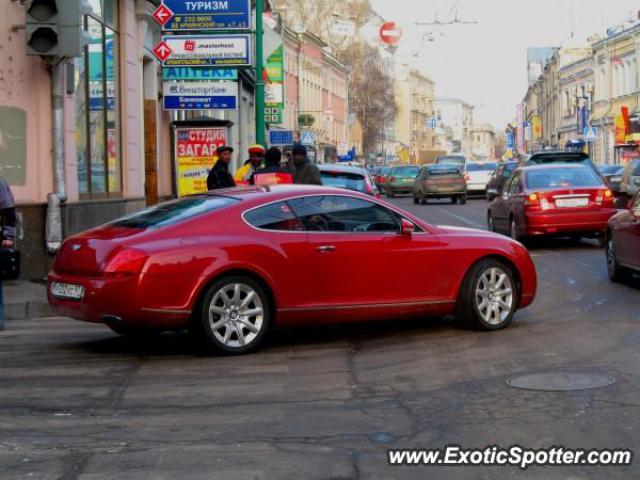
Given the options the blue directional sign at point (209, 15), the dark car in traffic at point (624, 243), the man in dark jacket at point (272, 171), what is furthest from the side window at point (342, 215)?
the blue directional sign at point (209, 15)

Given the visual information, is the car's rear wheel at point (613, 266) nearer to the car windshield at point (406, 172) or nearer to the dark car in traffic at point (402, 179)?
the dark car in traffic at point (402, 179)

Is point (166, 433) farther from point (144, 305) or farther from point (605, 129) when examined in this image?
point (605, 129)

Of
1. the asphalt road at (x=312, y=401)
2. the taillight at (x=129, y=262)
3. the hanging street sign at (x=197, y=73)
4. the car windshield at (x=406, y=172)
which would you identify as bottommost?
the asphalt road at (x=312, y=401)

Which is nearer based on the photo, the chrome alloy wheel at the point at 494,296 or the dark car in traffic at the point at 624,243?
the chrome alloy wheel at the point at 494,296

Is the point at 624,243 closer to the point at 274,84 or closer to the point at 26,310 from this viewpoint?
the point at 26,310

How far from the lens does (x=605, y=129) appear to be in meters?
73.2

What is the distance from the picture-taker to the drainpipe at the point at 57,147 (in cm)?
1495

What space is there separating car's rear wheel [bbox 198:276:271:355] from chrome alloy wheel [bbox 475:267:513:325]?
2266mm

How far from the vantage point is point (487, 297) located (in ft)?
35.6

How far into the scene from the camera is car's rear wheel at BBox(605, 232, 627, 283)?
14.7m

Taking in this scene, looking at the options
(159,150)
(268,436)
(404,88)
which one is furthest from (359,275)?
(404,88)

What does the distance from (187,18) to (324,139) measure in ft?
221

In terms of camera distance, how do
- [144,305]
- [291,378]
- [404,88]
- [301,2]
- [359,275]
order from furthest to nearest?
[404,88]
[301,2]
[359,275]
[144,305]
[291,378]

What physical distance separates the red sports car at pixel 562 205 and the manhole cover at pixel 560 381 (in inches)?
465
